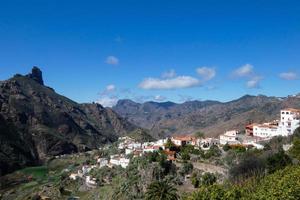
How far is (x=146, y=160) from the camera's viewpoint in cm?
7638

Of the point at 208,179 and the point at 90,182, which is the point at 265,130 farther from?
the point at 90,182

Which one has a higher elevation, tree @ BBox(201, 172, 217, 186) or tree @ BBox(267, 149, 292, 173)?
tree @ BBox(267, 149, 292, 173)

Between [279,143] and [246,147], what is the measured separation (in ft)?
21.1

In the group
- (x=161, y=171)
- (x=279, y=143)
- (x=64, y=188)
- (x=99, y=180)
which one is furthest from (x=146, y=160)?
(x=64, y=188)

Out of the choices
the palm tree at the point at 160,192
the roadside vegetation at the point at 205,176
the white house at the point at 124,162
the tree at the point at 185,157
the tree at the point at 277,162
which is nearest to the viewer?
the roadside vegetation at the point at 205,176

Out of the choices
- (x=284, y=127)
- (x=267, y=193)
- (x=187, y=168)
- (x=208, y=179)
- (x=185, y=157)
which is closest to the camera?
(x=267, y=193)

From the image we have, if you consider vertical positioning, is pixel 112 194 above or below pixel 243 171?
below

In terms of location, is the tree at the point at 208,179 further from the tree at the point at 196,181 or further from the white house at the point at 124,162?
the white house at the point at 124,162

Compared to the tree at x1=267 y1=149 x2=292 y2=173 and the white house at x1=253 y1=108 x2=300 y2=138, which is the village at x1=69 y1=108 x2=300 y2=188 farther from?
the tree at x1=267 y1=149 x2=292 y2=173

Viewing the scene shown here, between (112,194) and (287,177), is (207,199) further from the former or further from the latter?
(112,194)

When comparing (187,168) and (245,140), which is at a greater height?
(245,140)

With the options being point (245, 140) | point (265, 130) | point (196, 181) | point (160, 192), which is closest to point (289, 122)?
point (265, 130)

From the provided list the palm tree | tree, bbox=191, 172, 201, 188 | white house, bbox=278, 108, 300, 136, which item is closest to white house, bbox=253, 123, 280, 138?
white house, bbox=278, 108, 300, 136

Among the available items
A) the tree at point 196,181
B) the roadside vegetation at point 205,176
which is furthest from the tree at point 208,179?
the tree at point 196,181
